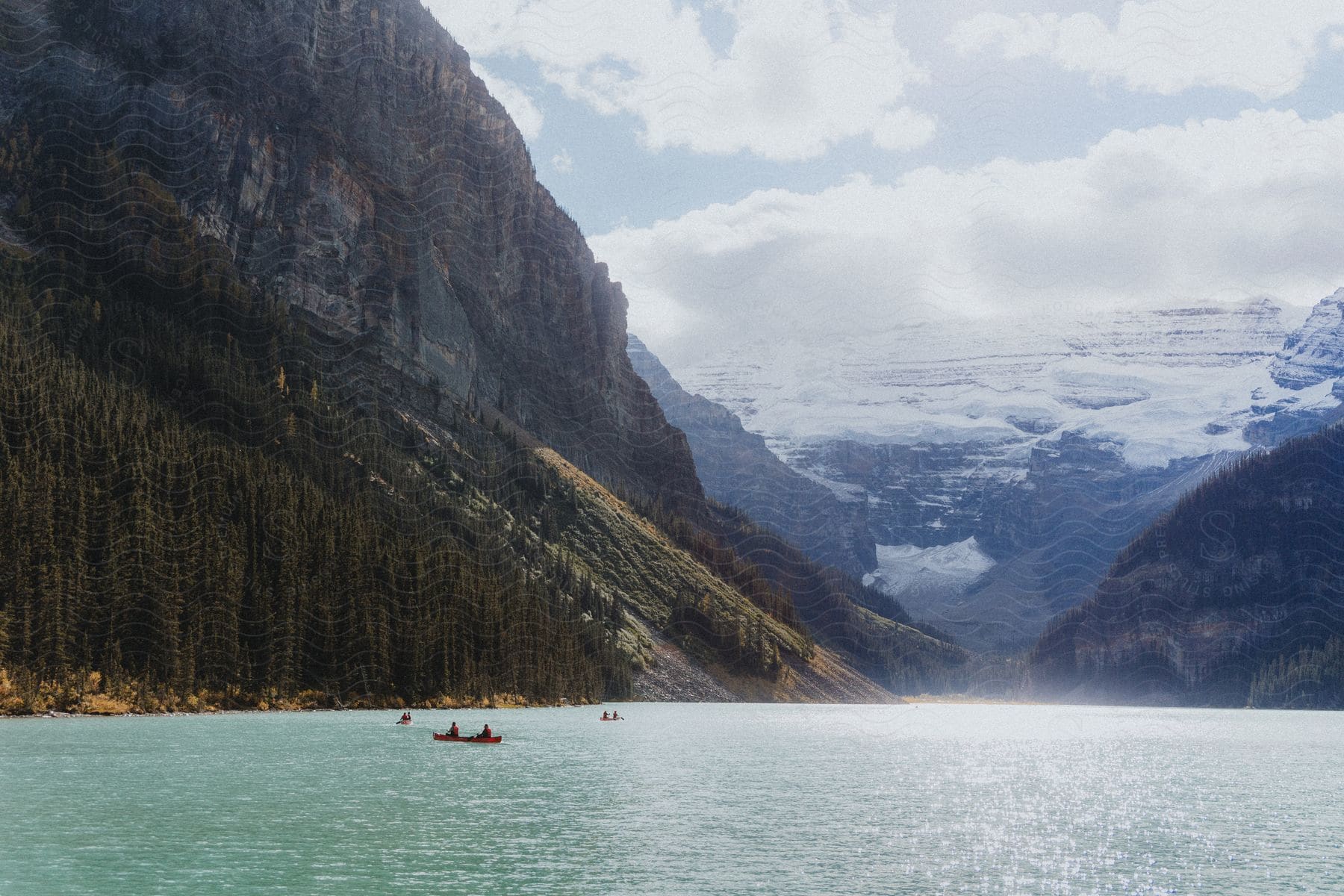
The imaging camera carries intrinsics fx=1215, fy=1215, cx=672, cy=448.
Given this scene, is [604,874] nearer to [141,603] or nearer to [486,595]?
[141,603]

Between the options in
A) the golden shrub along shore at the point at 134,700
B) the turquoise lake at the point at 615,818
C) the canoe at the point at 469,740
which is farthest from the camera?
the golden shrub along shore at the point at 134,700

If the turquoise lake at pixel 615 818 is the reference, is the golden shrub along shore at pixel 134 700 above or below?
above

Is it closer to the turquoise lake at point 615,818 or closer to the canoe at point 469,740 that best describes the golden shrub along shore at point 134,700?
the turquoise lake at point 615,818

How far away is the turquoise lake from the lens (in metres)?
41.8

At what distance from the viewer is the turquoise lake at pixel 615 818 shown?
41750mm

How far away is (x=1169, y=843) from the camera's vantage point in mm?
53094

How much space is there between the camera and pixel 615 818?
5628cm

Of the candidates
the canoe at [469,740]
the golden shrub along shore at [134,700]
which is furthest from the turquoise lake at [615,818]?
the golden shrub along shore at [134,700]

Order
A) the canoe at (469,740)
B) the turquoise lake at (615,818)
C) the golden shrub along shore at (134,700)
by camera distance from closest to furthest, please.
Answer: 1. the turquoise lake at (615,818)
2. the canoe at (469,740)
3. the golden shrub along shore at (134,700)

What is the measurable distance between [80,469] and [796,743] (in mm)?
75835

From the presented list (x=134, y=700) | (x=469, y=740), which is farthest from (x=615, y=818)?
(x=134, y=700)

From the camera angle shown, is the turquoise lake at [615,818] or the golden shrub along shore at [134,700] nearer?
the turquoise lake at [615,818]

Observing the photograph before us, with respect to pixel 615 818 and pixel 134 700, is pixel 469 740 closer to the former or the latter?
pixel 134 700

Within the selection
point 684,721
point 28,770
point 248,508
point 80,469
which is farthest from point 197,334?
point 28,770
